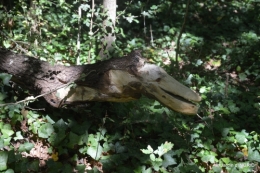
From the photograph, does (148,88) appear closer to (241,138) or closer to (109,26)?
(241,138)

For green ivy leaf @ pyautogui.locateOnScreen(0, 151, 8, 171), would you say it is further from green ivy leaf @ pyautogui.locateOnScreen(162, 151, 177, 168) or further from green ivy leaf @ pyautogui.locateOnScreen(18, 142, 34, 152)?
green ivy leaf @ pyautogui.locateOnScreen(162, 151, 177, 168)

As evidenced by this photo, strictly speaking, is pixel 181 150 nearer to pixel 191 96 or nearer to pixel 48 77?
pixel 191 96

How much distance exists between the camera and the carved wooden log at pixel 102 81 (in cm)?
280

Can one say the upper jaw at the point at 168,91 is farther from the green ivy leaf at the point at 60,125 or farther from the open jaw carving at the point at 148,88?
the green ivy leaf at the point at 60,125

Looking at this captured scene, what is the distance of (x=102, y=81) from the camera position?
118 inches

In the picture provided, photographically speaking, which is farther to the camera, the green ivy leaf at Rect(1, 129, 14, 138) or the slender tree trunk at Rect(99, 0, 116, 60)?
the slender tree trunk at Rect(99, 0, 116, 60)

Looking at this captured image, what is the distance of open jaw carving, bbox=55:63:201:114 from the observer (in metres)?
2.76

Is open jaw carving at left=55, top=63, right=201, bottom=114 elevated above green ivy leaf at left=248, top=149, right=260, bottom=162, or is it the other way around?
open jaw carving at left=55, top=63, right=201, bottom=114

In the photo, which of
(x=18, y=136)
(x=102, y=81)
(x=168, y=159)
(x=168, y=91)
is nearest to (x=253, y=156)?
(x=168, y=159)

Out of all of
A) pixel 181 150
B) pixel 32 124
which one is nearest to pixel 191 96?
pixel 181 150

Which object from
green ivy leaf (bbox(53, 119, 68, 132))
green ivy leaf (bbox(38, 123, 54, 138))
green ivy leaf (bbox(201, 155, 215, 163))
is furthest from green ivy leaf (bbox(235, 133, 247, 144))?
green ivy leaf (bbox(38, 123, 54, 138))

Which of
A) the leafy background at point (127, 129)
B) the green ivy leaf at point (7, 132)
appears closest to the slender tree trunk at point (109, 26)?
the leafy background at point (127, 129)

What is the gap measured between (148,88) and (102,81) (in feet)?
1.71

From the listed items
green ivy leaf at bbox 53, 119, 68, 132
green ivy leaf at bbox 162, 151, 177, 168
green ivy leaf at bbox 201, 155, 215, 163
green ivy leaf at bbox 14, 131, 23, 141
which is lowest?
green ivy leaf at bbox 201, 155, 215, 163
